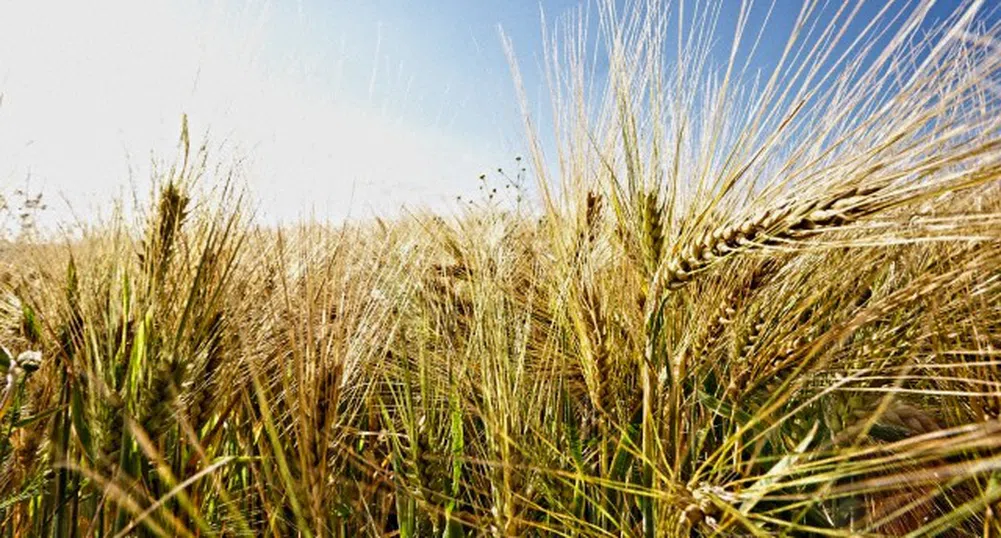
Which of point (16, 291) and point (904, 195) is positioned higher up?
point (904, 195)

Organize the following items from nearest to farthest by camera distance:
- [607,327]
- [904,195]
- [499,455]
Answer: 1. [904,195]
2. [499,455]
3. [607,327]

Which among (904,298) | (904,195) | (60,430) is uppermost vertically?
(904,195)

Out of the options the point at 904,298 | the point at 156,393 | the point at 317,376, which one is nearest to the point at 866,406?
the point at 904,298

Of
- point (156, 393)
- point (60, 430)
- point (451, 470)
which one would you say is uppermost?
point (156, 393)

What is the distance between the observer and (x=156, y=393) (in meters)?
0.75

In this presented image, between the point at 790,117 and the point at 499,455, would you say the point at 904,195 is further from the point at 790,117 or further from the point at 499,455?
the point at 499,455

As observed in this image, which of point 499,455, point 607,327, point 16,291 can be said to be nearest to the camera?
point 499,455

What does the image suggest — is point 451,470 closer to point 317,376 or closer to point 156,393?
point 317,376

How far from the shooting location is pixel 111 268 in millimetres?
1021

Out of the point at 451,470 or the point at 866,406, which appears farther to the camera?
the point at 451,470

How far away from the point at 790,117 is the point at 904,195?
0.26 meters

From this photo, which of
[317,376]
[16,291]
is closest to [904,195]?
[317,376]

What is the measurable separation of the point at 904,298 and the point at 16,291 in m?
1.97

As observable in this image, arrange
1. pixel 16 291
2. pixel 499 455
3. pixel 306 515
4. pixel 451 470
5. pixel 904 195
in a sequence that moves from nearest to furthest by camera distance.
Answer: pixel 904 195 < pixel 306 515 < pixel 499 455 < pixel 451 470 < pixel 16 291
